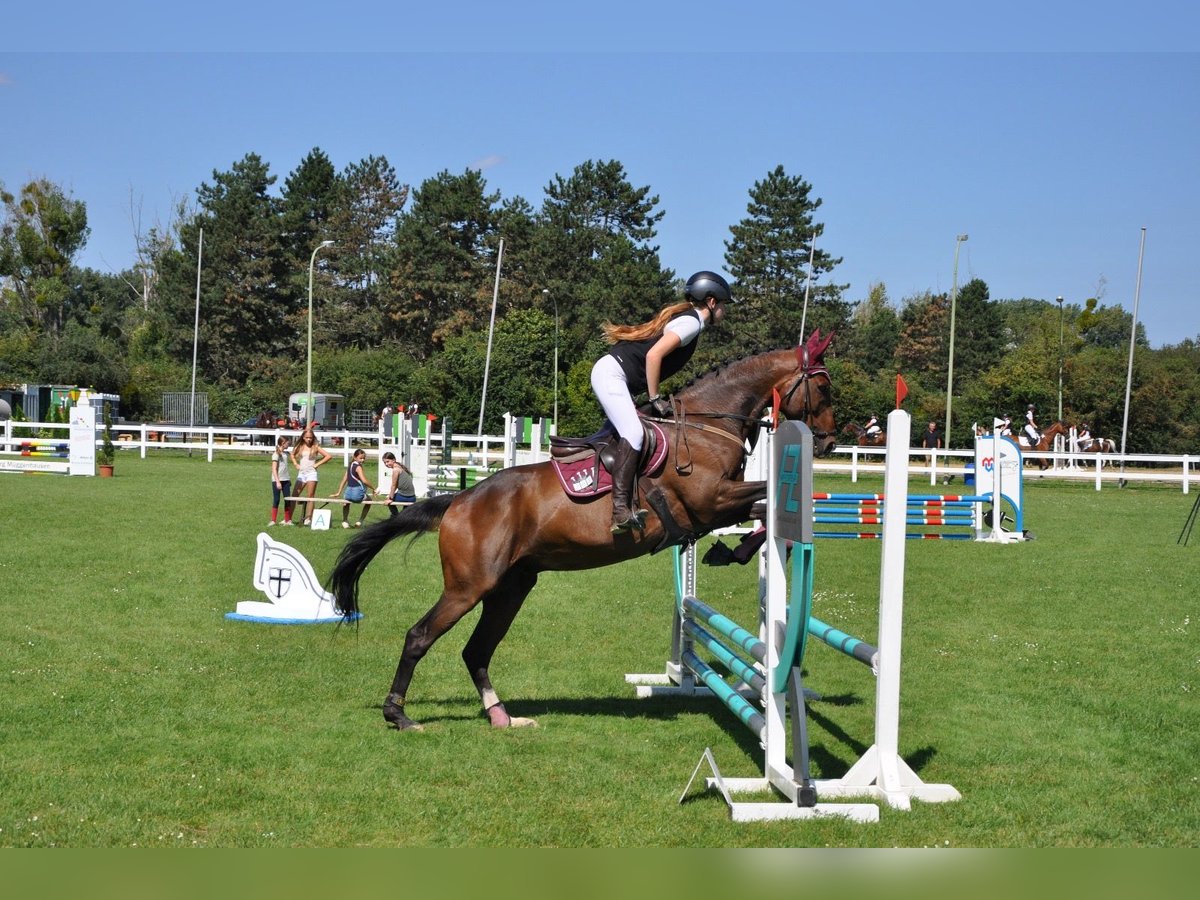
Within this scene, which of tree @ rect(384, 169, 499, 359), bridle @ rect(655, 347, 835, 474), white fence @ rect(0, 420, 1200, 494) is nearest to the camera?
bridle @ rect(655, 347, 835, 474)

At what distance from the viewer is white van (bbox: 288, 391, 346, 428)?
61906 mm

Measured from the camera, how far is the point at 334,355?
76438 mm

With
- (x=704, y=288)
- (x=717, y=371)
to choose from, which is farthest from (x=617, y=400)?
(x=717, y=371)

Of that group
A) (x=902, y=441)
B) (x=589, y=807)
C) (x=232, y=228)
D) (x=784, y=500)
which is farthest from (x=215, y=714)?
(x=232, y=228)

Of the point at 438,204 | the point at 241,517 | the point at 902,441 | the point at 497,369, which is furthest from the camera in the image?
the point at 438,204

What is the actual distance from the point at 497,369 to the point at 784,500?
56252mm

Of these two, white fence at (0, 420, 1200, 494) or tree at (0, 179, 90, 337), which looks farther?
tree at (0, 179, 90, 337)

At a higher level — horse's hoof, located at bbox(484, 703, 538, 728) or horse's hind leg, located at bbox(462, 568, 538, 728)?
horse's hind leg, located at bbox(462, 568, 538, 728)

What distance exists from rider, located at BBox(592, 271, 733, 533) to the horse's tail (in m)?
1.27

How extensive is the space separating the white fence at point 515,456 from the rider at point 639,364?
14.0m

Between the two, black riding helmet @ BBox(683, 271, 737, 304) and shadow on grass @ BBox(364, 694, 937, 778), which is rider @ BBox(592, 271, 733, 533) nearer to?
black riding helmet @ BBox(683, 271, 737, 304)

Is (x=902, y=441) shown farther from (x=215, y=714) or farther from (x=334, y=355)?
(x=334, y=355)

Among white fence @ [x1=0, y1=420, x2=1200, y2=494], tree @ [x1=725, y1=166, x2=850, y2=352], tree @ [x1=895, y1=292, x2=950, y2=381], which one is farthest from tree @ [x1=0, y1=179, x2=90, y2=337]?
tree @ [x1=895, y1=292, x2=950, y2=381]

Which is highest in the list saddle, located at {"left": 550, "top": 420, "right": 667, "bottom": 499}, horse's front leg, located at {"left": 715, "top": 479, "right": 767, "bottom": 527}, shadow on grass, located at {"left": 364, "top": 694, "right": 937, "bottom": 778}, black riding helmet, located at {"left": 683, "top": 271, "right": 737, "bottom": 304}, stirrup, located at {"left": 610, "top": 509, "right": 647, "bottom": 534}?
black riding helmet, located at {"left": 683, "top": 271, "right": 737, "bottom": 304}
